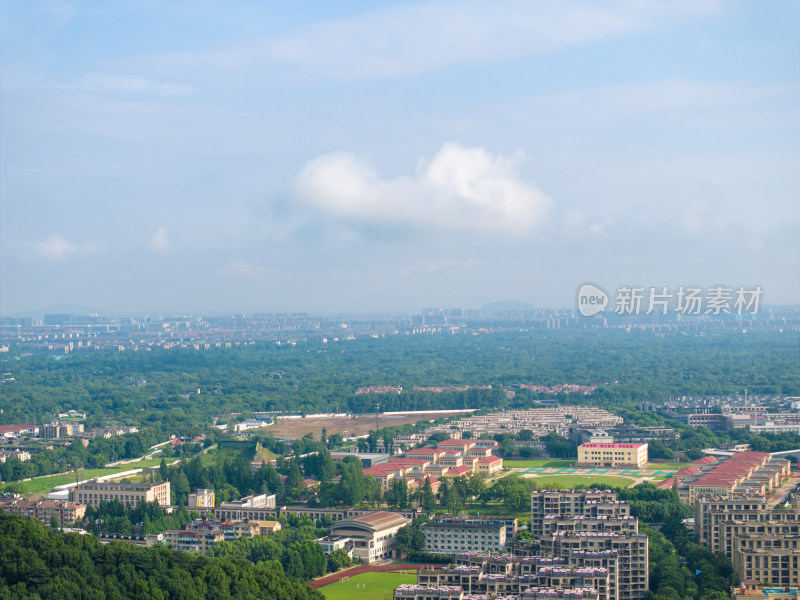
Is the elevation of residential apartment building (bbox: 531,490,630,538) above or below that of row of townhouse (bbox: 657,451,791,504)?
above

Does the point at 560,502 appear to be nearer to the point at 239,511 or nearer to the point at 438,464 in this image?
the point at 239,511

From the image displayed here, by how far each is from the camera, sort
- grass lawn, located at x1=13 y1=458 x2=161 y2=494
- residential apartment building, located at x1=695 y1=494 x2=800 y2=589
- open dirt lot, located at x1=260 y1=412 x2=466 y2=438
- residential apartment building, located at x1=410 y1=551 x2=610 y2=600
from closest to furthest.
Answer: residential apartment building, located at x1=410 y1=551 x2=610 y2=600, residential apartment building, located at x1=695 y1=494 x2=800 y2=589, grass lawn, located at x1=13 y1=458 x2=161 y2=494, open dirt lot, located at x1=260 y1=412 x2=466 y2=438

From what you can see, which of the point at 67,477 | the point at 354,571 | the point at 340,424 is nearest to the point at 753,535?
the point at 354,571

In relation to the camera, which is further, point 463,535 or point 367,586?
point 463,535

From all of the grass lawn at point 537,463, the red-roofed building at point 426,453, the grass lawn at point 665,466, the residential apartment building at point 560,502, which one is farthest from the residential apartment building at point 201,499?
the grass lawn at point 665,466

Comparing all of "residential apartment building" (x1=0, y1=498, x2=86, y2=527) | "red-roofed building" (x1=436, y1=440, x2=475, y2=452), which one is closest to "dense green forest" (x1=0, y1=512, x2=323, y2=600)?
"residential apartment building" (x1=0, y1=498, x2=86, y2=527)

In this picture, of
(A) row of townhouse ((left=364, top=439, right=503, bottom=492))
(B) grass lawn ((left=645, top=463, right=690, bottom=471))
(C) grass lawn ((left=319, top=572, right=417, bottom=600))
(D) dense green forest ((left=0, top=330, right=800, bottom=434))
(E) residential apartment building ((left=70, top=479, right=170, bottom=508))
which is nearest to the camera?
(C) grass lawn ((left=319, top=572, right=417, bottom=600))

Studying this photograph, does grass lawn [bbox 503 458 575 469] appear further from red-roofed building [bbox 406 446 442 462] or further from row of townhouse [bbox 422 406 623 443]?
row of townhouse [bbox 422 406 623 443]

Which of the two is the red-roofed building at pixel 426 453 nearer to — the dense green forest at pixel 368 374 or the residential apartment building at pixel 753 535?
the dense green forest at pixel 368 374
